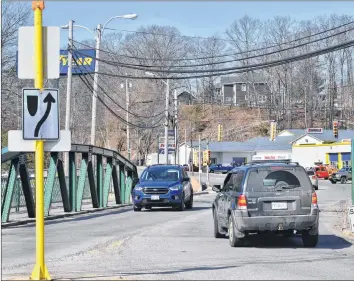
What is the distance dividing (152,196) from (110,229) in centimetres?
771

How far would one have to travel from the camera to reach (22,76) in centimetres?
921

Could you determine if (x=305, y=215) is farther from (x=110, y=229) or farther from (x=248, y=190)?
(x=110, y=229)

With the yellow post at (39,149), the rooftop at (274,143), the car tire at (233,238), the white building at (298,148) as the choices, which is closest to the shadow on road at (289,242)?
the car tire at (233,238)

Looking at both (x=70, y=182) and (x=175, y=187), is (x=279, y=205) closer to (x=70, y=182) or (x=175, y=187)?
(x=175, y=187)

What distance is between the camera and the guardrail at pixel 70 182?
2123 cm

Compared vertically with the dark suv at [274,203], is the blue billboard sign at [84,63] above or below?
above

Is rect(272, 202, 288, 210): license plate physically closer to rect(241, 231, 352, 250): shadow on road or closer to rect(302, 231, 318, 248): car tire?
rect(302, 231, 318, 248): car tire

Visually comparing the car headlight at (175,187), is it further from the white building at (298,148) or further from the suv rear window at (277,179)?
the white building at (298,148)

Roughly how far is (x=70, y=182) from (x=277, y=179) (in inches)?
546

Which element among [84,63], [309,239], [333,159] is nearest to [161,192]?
[84,63]

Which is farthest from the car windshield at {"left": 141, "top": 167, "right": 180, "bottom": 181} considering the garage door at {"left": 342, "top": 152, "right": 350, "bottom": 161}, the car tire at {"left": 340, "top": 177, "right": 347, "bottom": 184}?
the garage door at {"left": 342, "top": 152, "right": 350, "bottom": 161}

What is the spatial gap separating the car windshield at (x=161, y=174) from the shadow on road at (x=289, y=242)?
11644mm

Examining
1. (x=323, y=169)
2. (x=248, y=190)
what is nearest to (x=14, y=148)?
(x=248, y=190)

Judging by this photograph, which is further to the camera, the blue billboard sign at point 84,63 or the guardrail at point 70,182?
the blue billboard sign at point 84,63
